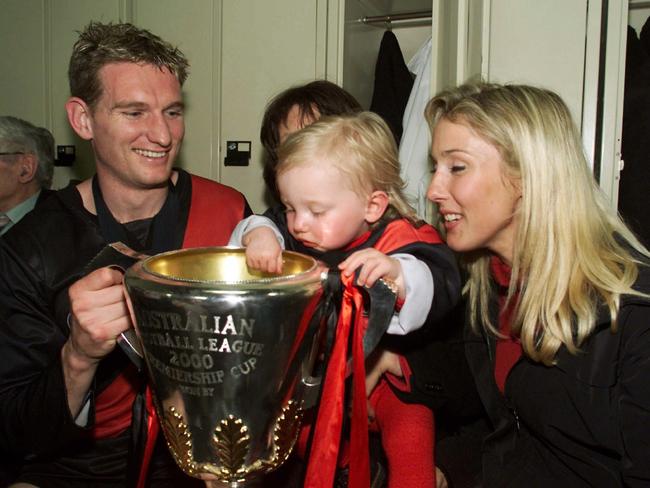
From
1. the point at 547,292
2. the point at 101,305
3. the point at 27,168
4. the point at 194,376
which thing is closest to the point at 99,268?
the point at 101,305

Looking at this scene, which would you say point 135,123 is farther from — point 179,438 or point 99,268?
point 179,438

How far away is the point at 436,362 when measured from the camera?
126cm

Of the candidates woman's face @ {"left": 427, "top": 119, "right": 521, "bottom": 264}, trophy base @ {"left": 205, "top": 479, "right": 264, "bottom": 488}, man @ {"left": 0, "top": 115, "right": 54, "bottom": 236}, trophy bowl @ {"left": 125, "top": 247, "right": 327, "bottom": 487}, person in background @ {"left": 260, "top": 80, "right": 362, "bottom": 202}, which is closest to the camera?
trophy bowl @ {"left": 125, "top": 247, "right": 327, "bottom": 487}

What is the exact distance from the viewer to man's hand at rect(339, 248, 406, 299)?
33.4 inches

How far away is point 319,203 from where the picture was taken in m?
1.19

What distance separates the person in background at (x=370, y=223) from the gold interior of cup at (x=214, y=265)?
74 millimetres

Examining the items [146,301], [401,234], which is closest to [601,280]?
[401,234]

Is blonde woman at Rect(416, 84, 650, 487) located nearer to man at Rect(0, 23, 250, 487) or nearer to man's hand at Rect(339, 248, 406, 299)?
man's hand at Rect(339, 248, 406, 299)

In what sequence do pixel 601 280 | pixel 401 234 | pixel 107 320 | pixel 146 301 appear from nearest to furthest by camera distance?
1. pixel 146 301
2. pixel 107 320
3. pixel 601 280
4. pixel 401 234

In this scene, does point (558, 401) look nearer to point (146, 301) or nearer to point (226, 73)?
point (146, 301)

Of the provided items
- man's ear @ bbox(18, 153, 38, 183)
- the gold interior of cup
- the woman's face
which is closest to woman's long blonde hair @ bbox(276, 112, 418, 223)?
the woman's face

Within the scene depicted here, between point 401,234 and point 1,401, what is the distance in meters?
0.91

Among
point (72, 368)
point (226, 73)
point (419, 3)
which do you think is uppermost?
point (419, 3)

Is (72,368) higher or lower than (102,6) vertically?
lower
